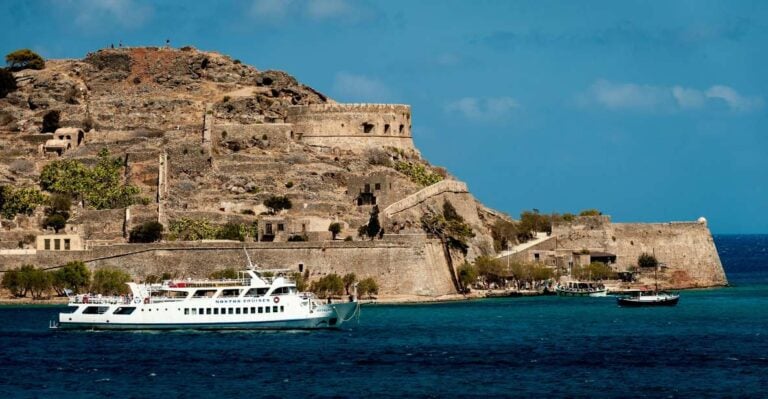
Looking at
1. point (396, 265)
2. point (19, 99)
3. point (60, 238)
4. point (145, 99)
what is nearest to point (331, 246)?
point (396, 265)

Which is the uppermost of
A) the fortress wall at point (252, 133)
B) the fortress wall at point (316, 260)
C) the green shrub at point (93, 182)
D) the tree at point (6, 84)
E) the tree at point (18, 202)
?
the tree at point (6, 84)

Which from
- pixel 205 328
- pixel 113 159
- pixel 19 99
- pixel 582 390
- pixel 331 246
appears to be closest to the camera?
pixel 582 390

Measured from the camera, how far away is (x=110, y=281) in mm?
84188

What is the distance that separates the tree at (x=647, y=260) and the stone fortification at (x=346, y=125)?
50.1 feet

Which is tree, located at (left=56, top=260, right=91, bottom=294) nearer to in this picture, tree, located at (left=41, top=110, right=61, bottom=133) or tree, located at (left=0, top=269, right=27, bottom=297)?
Answer: tree, located at (left=0, top=269, right=27, bottom=297)

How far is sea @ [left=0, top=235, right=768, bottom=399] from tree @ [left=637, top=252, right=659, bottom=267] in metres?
19.3

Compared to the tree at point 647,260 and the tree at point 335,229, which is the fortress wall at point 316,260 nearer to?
the tree at point 335,229

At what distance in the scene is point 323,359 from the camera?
200 feet

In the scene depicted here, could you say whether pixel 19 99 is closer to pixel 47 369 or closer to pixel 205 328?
pixel 205 328

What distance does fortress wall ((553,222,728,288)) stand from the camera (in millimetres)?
102250

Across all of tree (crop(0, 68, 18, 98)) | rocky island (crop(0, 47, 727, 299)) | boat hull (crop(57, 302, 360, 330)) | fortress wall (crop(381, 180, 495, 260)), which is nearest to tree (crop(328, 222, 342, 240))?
rocky island (crop(0, 47, 727, 299))

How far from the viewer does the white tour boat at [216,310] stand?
69.6 meters

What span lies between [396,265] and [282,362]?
26.3 m

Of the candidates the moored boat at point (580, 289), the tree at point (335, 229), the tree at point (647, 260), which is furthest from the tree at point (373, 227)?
the tree at point (647, 260)
